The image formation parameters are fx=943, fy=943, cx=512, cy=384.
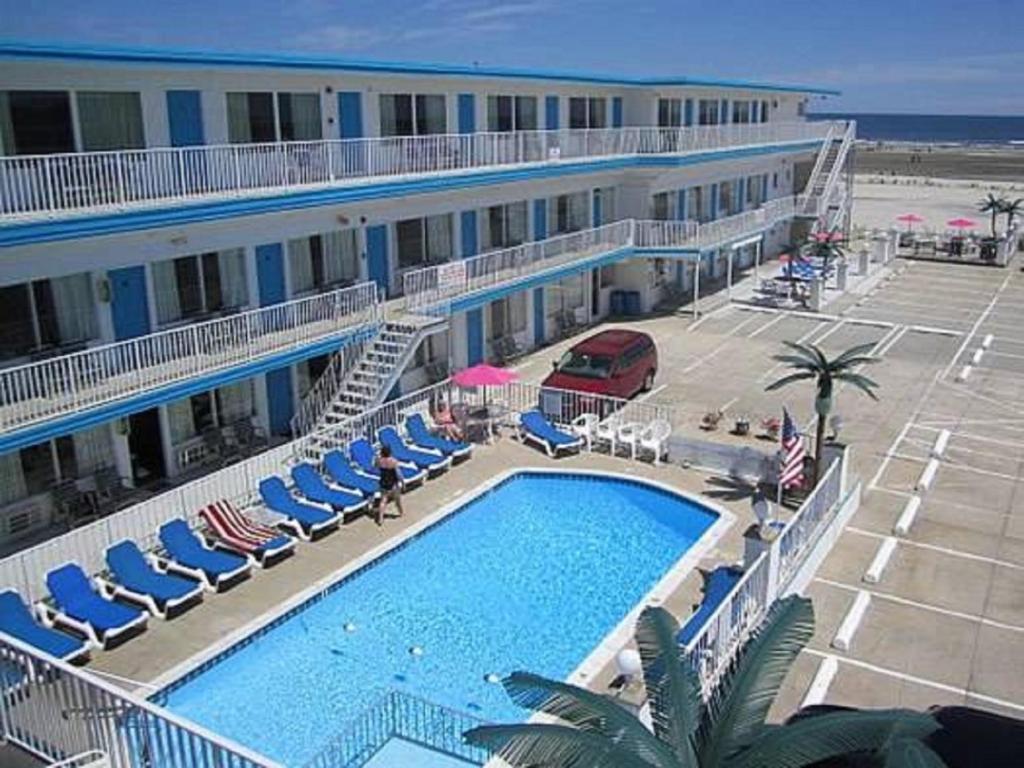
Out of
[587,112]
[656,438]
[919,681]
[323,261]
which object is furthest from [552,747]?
[587,112]

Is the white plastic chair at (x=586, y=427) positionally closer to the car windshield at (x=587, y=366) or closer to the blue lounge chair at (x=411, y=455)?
the car windshield at (x=587, y=366)

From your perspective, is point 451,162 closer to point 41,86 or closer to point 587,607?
point 41,86

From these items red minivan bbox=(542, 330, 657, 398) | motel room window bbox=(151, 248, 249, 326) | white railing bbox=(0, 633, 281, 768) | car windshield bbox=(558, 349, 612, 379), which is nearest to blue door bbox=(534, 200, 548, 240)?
red minivan bbox=(542, 330, 657, 398)

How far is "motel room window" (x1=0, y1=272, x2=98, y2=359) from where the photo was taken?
1675 centimetres

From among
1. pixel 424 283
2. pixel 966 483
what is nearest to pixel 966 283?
pixel 966 483

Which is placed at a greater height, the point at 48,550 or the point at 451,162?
the point at 451,162

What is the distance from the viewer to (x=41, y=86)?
1648cm

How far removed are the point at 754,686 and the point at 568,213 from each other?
85.0ft

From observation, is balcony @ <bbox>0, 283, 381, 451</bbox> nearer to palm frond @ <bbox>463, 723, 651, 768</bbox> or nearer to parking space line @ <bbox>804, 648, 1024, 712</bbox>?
palm frond @ <bbox>463, 723, 651, 768</bbox>

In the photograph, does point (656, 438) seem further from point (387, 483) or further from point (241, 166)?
point (241, 166)

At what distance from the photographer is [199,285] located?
19969 millimetres

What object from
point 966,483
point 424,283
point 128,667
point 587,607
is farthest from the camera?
point 424,283

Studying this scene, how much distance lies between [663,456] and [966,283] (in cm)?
2773

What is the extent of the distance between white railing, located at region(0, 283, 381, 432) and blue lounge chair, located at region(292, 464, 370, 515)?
254cm
